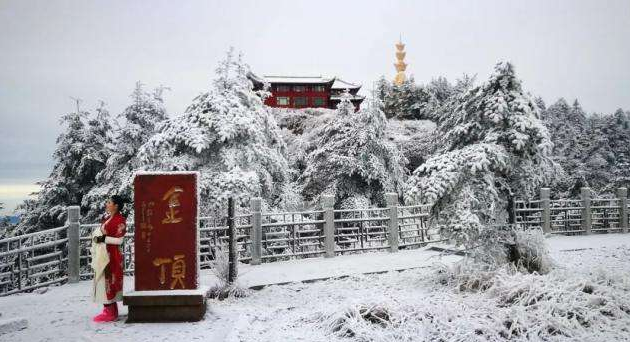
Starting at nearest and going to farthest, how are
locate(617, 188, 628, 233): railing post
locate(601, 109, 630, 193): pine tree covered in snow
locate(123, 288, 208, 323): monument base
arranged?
locate(123, 288, 208, 323): monument base → locate(617, 188, 628, 233): railing post → locate(601, 109, 630, 193): pine tree covered in snow

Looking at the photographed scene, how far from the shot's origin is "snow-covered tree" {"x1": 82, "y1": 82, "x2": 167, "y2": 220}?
14.8 meters

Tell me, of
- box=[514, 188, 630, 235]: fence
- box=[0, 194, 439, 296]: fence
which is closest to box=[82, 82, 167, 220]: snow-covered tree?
box=[0, 194, 439, 296]: fence

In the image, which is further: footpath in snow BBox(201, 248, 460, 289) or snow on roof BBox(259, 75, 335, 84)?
snow on roof BBox(259, 75, 335, 84)

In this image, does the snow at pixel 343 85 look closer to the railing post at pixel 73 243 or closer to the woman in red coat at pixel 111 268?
the railing post at pixel 73 243

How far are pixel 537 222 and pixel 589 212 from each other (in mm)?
2183

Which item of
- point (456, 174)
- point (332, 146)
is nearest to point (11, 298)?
point (456, 174)

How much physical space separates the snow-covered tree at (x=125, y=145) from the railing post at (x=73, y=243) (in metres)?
5.09

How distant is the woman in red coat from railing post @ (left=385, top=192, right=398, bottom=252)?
25.2 ft

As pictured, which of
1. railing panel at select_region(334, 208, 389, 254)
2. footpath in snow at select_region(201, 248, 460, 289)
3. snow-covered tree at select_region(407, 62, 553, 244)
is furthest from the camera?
railing panel at select_region(334, 208, 389, 254)

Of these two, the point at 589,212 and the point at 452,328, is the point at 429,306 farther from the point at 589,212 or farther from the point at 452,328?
the point at 589,212

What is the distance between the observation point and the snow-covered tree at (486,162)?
23.1 feet

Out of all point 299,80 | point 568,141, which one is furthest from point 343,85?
point 568,141

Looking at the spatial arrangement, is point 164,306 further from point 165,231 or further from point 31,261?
point 31,261

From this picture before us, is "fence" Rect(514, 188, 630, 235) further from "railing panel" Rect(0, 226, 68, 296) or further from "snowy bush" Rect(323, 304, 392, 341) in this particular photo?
"railing panel" Rect(0, 226, 68, 296)
